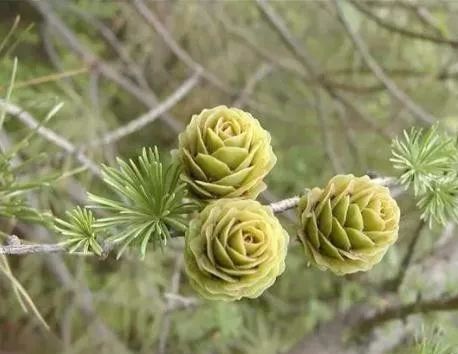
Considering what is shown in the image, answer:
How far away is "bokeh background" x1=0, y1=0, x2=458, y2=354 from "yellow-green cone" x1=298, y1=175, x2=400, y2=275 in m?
0.31

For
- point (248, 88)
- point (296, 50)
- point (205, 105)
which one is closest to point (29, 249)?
point (296, 50)

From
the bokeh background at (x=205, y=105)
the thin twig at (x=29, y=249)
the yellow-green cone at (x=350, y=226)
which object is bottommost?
the bokeh background at (x=205, y=105)

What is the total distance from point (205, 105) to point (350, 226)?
826 millimetres

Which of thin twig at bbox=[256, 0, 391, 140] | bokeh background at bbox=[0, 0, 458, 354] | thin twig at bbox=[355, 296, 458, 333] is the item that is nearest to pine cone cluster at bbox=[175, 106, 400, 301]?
thin twig at bbox=[355, 296, 458, 333]

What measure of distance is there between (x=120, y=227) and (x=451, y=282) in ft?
1.16

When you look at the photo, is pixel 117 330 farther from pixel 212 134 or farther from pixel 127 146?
pixel 212 134

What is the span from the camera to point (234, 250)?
0.32 m

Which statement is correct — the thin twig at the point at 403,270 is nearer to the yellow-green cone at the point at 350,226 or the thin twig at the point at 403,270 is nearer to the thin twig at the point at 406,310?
the thin twig at the point at 406,310

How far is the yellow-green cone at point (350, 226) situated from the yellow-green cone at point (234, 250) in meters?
0.02

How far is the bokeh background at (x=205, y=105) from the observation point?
86cm

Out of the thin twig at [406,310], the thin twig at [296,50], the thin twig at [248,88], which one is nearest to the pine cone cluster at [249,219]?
the thin twig at [406,310]

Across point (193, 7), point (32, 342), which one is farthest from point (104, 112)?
point (32, 342)

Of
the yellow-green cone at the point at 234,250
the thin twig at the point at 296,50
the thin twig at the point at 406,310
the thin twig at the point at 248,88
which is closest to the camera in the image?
the yellow-green cone at the point at 234,250

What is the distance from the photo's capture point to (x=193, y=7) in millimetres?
1151
